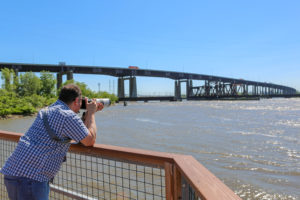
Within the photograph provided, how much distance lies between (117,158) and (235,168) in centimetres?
763

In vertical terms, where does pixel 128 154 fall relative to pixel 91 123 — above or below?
below

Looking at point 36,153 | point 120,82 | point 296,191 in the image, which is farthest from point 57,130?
point 120,82

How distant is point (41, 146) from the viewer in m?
1.96

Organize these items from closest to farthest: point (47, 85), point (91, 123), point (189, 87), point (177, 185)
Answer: point (177, 185) → point (91, 123) → point (47, 85) → point (189, 87)

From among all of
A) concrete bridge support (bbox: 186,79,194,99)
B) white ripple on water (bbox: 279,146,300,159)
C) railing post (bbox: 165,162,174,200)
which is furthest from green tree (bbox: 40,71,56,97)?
concrete bridge support (bbox: 186,79,194,99)

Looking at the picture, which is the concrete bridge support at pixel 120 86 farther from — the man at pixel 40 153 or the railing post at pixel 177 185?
the railing post at pixel 177 185

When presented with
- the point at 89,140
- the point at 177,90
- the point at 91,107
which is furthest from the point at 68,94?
the point at 177,90

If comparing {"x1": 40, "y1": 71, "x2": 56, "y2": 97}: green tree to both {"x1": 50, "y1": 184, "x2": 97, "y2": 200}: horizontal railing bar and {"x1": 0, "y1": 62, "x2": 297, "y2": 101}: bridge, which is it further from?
{"x1": 50, "y1": 184, "x2": 97, "y2": 200}: horizontal railing bar

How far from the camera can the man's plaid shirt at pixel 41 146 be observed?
6.42ft

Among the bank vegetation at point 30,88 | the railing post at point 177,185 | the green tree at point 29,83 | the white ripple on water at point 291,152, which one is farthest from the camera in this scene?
the green tree at point 29,83

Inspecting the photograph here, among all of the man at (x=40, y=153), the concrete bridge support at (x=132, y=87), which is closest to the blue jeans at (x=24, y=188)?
the man at (x=40, y=153)

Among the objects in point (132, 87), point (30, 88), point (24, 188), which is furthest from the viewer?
point (132, 87)

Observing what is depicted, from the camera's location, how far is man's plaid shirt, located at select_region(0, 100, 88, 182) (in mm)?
1957

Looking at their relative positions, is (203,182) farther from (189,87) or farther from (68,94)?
(189,87)
